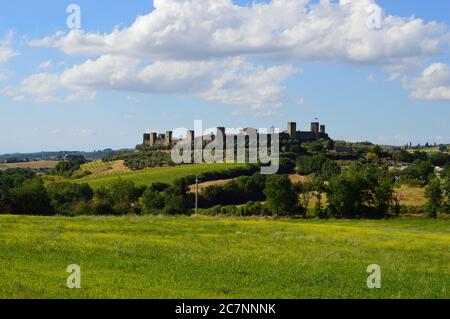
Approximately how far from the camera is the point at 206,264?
26.7 metres

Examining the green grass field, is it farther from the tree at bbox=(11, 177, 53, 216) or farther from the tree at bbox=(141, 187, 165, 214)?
the tree at bbox=(11, 177, 53, 216)

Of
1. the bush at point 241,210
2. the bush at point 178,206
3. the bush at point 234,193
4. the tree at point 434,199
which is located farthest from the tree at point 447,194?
the bush at point 178,206

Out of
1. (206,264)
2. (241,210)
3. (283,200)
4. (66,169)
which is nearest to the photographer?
(206,264)

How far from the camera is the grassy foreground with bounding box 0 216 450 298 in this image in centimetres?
2059

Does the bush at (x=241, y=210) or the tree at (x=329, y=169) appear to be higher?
the tree at (x=329, y=169)

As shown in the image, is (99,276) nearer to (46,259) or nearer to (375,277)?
(46,259)

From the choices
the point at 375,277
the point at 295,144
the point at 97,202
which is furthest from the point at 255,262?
the point at 295,144

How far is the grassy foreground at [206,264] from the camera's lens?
20.6 metres

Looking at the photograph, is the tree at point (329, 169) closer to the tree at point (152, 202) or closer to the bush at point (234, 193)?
the bush at point (234, 193)

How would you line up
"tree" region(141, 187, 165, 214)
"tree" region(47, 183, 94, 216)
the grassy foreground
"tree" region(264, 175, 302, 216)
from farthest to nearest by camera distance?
"tree" region(141, 187, 165, 214) < "tree" region(47, 183, 94, 216) < "tree" region(264, 175, 302, 216) < the grassy foreground

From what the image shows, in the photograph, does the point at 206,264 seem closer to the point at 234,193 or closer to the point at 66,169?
the point at 234,193

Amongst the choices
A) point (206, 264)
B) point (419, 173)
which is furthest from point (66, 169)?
point (206, 264)

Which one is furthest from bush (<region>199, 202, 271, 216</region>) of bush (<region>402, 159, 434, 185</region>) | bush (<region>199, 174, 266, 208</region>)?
bush (<region>402, 159, 434, 185</region>)

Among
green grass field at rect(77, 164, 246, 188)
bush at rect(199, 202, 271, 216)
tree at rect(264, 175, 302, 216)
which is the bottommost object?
bush at rect(199, 202, 271, 216)
